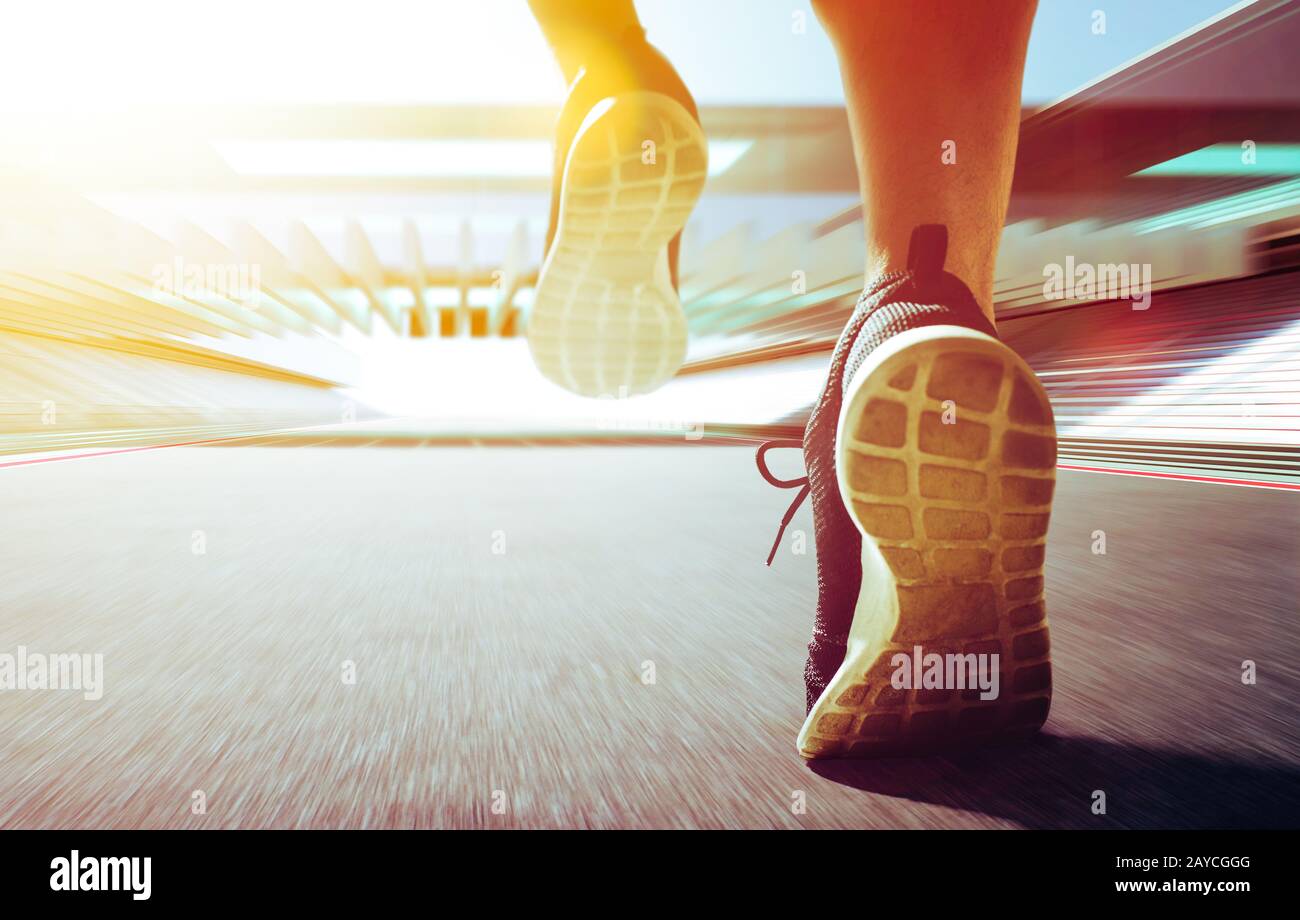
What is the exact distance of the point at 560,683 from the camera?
1435 millimetres

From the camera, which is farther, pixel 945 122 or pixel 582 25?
pixel 582 25

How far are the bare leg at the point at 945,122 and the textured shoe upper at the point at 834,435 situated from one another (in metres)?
0.07

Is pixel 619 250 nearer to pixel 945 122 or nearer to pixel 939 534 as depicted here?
pixel 945 122

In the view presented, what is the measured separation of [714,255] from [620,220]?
49.8 ft

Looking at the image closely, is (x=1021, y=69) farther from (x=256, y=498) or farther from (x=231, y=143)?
(x=231, y=143)

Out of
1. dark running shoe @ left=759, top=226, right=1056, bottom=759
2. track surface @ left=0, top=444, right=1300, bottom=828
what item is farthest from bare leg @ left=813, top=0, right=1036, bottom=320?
track surface @ left=0, top=444, right=1300, bottom=828

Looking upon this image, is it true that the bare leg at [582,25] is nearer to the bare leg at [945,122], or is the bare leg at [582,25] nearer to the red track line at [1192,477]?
the bare leg at [945,122]

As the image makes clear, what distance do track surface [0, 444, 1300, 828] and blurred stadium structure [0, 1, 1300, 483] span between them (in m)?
3.55

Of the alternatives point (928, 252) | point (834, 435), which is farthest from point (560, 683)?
point (928, 252)

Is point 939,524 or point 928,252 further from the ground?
point 928,252

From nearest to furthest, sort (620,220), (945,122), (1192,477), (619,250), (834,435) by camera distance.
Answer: (834,435) → (945,122) → (620,220) → (619,250) → (1192,477)

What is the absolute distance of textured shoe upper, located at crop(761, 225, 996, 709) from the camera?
108 cm

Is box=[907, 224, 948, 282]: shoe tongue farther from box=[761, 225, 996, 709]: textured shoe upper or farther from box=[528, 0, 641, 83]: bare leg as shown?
box=[528, 0, 641, 83]: bare leg

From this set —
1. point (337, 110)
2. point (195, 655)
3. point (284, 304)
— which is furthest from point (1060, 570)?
point (284, 304)
